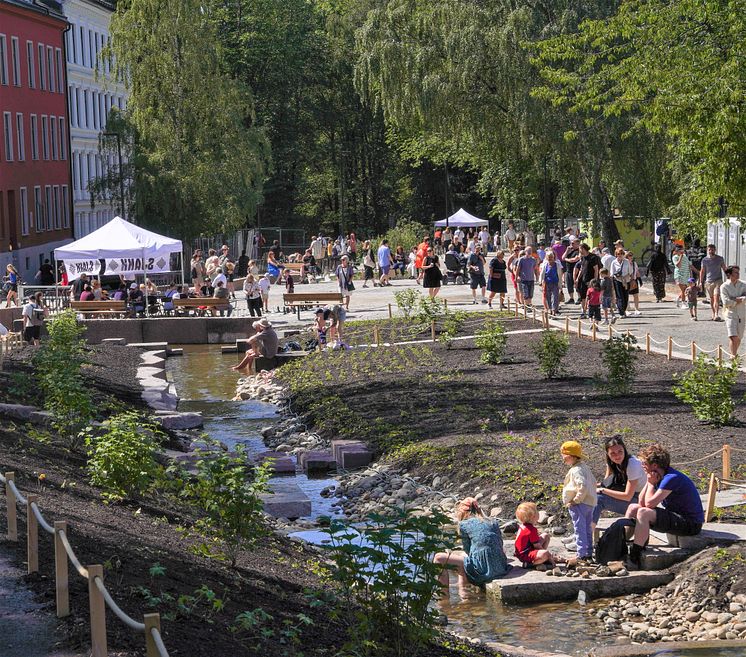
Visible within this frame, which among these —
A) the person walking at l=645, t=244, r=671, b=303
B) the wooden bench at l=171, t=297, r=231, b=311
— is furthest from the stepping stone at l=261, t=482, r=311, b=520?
the wooden bench at l=171, t=297, r=231, b=311

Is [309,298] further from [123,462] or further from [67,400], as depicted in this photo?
[123,462]

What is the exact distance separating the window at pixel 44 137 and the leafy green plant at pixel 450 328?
41.6 meters

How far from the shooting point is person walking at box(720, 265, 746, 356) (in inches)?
904

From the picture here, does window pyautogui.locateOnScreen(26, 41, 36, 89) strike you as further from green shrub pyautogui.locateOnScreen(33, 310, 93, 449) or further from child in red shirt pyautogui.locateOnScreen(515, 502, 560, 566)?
child in red shirt pyautogui.locateOnScreen(515, 502, 560, 566)

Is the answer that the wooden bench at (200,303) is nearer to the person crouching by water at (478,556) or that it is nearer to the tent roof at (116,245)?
the tent roof at (116,245)

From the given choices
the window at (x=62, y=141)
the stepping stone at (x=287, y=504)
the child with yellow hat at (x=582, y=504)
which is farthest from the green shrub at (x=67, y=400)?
the window at (x=62, y=141)

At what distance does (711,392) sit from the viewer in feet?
56.3

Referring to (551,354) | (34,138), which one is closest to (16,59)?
(34,138)

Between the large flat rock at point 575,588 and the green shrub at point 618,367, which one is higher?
the green shrub at point 618,367

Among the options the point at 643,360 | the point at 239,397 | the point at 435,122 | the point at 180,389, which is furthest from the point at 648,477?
the point at 435,122

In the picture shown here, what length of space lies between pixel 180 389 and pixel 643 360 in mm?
9382

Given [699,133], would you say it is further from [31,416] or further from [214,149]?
[214,149]

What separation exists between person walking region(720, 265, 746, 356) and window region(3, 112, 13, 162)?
45044 millimetres

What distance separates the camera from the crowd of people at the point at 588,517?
39.5 feet
